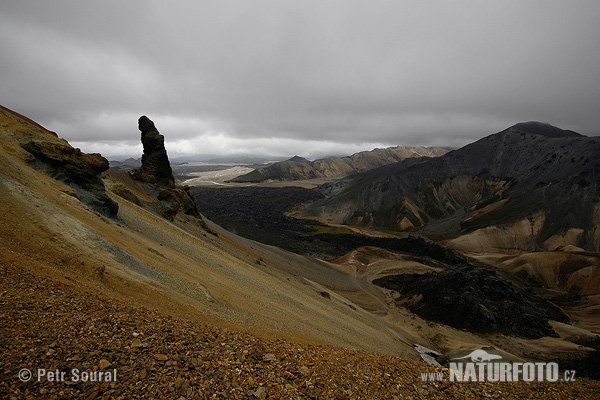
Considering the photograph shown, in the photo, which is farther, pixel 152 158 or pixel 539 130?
pixel 539 130

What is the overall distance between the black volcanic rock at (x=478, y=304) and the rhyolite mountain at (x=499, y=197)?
133 feet

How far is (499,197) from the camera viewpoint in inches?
4063

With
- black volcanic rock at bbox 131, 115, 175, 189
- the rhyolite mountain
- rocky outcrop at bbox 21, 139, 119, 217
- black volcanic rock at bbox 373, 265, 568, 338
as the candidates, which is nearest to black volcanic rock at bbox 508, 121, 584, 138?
the rhyolite mountain

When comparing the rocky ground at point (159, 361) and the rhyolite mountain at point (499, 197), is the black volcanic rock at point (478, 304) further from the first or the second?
the rhyolite mountain at point (499, 197)

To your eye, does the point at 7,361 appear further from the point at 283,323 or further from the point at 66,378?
the point at 283,323

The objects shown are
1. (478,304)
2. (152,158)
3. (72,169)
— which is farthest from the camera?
(152,158)

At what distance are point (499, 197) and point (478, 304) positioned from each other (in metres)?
86.2

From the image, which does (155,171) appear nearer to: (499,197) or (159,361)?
(159,361)

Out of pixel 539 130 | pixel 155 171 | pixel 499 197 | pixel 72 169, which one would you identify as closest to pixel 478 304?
pixel 72 169

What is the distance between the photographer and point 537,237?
251 feet

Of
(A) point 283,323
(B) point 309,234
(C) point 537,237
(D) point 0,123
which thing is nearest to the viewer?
(A) point 283,323

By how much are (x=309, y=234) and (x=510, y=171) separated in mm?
99872

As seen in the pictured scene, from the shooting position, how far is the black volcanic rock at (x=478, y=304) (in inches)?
1350

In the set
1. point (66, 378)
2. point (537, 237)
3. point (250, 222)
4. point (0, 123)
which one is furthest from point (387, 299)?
point (250, 222)
